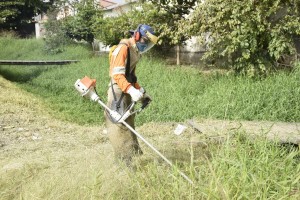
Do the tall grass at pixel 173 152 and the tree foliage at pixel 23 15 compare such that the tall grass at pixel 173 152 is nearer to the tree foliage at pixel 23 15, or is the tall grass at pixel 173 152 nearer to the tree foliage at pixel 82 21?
the tree foliage at pixel 82 21

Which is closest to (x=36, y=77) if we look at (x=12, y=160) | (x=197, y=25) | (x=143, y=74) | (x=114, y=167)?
(x=143, y=74)

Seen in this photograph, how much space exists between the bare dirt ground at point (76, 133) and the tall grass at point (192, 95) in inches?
21.1

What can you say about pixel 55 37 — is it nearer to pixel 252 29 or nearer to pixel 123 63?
pixel 252 29

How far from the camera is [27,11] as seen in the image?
31984 millimetres

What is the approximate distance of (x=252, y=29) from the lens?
8.43 meters

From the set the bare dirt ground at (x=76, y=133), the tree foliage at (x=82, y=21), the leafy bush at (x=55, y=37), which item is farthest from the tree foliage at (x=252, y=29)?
the leafy bush at (x=55, y=37)

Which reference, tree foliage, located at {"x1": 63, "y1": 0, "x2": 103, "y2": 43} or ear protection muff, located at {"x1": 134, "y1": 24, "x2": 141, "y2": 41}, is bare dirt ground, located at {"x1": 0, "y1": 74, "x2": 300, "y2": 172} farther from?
tree foliage, located at {"x1": 63, "y1": 0, "x2": 103, "y2": 43}

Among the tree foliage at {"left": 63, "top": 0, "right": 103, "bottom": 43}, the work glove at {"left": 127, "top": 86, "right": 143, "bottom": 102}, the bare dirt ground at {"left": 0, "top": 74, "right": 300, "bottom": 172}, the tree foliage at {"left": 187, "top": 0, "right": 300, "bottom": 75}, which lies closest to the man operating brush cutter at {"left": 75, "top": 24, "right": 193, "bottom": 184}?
the work glove at {"left": 127, "top": 86, "right": 143, "bottom": 102}

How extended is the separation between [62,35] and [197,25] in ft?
49.4

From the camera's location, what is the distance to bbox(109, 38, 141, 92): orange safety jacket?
384 cm

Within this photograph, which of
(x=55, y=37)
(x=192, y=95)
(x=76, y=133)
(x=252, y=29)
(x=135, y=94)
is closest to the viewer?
(x=135, y=94)

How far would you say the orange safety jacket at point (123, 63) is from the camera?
3.84m

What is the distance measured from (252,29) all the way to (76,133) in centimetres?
432

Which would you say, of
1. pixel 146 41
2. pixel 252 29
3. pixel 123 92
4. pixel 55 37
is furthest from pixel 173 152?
pixel 55 37
